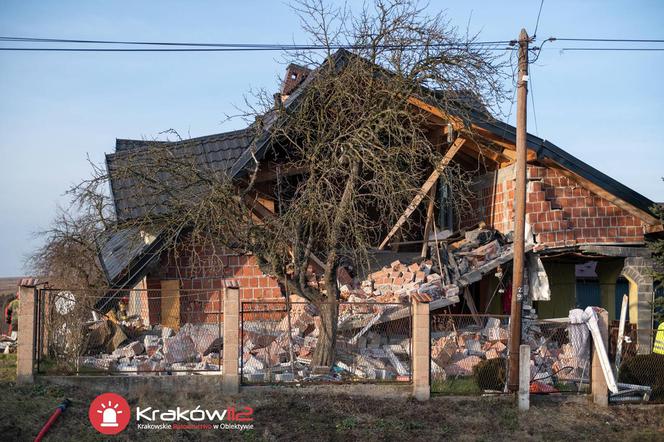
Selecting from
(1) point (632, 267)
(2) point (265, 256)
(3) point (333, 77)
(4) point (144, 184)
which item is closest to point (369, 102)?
(3) point (333, 77)

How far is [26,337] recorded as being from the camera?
41.9ft

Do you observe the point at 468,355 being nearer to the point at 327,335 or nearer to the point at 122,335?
the point at 327,335

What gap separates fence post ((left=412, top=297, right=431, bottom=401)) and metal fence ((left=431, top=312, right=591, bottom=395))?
1.44ft

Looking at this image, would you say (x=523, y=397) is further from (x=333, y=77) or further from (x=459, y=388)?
(x=333, y=77)

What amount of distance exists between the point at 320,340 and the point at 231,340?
2142mm

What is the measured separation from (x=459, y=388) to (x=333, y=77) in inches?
246

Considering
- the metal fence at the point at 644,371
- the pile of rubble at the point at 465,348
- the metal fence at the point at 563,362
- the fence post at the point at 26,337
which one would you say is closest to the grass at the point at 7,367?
the fence post at the point at 26,337

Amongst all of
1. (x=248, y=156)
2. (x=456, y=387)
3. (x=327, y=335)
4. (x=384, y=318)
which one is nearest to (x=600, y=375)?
(x=456, y=387)

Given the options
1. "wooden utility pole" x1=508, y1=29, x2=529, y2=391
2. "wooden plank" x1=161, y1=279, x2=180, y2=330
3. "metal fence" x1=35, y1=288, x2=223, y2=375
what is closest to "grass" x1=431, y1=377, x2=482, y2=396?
"wooden utility pole" x1=508, y1=29, x2=529, y2=391

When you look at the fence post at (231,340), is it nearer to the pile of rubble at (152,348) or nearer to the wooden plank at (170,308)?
the pile of rubble at (152,348)

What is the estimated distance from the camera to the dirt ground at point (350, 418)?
1143cm

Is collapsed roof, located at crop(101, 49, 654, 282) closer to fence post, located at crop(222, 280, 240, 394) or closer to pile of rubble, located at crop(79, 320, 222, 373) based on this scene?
pile of rubble, located at crop(79, 320, 222, 373)

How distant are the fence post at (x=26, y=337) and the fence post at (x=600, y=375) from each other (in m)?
9.85

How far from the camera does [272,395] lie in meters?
12.9
